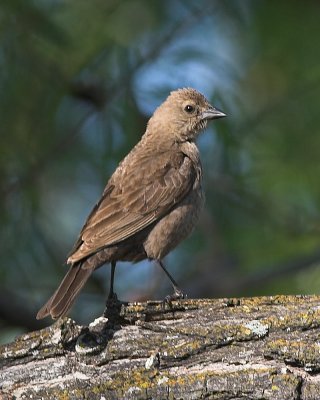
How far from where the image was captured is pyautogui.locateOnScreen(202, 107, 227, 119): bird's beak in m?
7.15

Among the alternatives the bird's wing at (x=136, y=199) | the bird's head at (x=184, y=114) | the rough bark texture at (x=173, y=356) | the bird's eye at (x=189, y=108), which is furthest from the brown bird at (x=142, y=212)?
the rough bark texture at (x=173, y=356)

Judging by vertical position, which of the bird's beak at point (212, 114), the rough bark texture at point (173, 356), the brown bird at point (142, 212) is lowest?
the rough bark texture at point (173, 356)

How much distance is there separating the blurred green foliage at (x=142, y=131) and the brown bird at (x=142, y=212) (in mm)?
377

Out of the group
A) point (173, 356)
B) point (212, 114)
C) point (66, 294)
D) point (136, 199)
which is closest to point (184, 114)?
point (212, 114)

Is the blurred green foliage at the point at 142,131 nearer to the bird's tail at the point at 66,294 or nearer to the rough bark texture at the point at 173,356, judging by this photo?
the bird's tail at the point at 66,294

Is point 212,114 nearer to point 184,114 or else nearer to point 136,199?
point 184,114

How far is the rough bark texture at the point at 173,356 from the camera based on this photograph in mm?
4441

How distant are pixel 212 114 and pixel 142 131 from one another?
538 millimetres

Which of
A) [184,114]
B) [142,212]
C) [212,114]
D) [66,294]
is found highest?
[184,114]

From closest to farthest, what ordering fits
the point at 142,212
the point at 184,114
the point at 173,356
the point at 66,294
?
1. the point at 173,356
2. the point at 66,294
3. the point at 142,212
4. the point at 184,114

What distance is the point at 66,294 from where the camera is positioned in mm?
5785

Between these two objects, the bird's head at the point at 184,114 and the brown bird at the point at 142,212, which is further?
the bird's head at the point at 184,114

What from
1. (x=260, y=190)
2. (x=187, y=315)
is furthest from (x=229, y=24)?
(x=187, y=315)

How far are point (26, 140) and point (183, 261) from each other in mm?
1870
